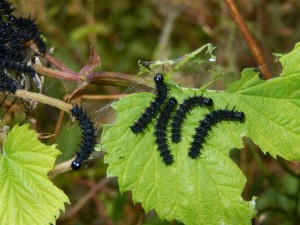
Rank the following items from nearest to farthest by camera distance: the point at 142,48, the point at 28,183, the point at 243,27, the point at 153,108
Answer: the point at 28,183 → the point at 153,108 → the point at 243,27 → the point at 142,48

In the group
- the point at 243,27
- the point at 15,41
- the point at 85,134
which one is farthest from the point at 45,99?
the point at 243,27

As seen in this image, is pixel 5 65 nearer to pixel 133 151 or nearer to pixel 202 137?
pixel 133 151

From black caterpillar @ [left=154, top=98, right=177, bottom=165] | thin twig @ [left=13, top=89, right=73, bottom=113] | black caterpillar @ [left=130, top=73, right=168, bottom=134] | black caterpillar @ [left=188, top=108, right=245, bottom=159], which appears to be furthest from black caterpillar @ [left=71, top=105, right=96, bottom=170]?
black caterpillar @ [left=188, top=108, right=245, bottom=159]

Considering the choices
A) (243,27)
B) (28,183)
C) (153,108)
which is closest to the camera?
(28,183)

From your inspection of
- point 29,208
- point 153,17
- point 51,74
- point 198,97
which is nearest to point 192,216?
point 198,97

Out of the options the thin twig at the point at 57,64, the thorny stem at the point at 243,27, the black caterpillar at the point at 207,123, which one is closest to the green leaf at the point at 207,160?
the black caterpillar at the point at 207,123

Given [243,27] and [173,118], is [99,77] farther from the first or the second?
[243,27]
